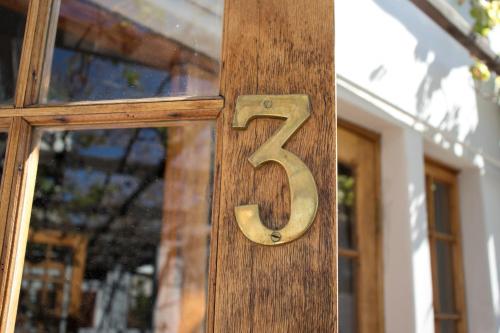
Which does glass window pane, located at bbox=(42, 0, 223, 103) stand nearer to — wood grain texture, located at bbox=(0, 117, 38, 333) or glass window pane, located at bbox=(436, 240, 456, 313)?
wood grain texture, located at bbox=(0, 117, 38, 333)

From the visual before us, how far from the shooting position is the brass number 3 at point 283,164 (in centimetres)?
89

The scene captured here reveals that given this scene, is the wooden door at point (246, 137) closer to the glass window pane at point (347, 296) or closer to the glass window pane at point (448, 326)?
the glass window pane at point (347, 296)

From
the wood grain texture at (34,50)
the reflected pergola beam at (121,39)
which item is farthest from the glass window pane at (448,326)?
the wood grain texture at (34,50)

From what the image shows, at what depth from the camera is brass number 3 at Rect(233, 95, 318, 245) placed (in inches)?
35.0

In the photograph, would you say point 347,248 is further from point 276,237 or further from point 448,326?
point 276,237

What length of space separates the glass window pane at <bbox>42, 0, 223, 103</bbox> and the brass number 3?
9 cm

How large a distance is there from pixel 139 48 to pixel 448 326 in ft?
5.69

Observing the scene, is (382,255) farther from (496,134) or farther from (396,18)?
(496,134)

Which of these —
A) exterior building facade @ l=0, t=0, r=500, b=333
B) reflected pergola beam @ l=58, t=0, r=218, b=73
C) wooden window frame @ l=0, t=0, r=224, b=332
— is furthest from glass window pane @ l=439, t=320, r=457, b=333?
wooden window frame @ l=0, t=0, r=224, b=332

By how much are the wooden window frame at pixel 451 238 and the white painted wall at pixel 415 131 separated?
30mm


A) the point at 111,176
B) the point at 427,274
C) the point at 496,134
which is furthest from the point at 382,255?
the point at 111,176

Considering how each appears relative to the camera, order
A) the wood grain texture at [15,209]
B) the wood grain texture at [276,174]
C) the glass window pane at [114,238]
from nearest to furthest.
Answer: the wood grain texture at [276,174] < the wood grain texture at [15,209] < the glass window pane at [114,238]

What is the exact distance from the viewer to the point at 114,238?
4082mm

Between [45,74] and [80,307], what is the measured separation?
3.16 m
